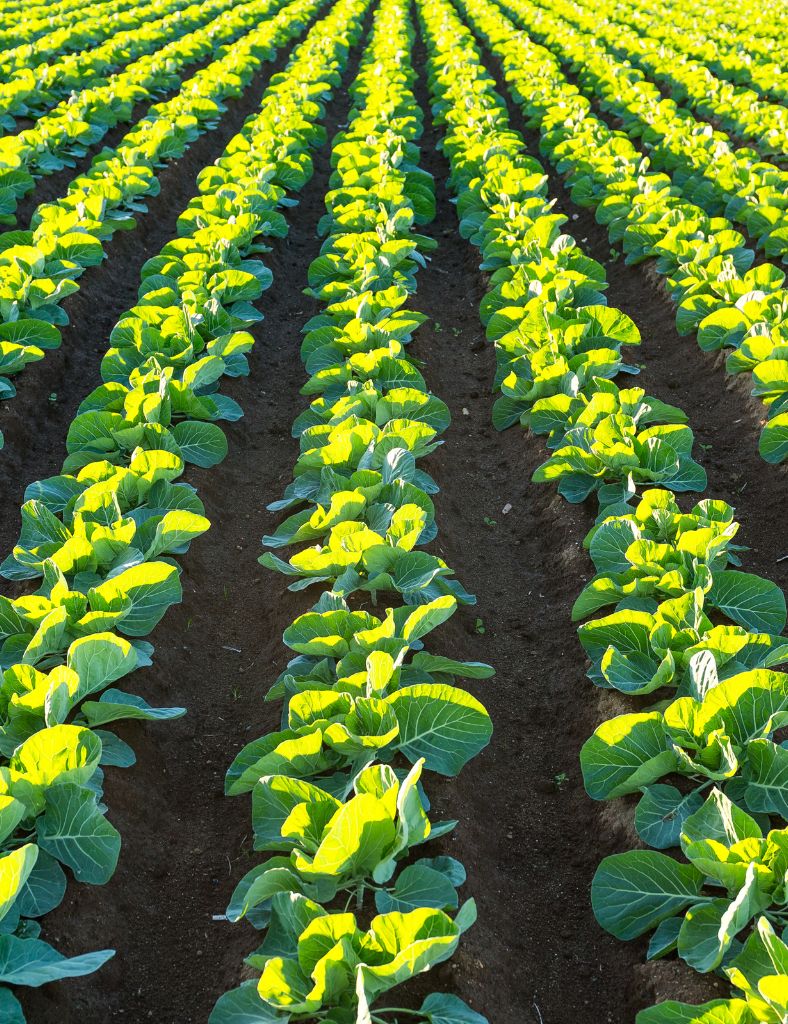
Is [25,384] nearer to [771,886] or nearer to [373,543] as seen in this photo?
[373,543]

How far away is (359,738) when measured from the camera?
338 centimetres

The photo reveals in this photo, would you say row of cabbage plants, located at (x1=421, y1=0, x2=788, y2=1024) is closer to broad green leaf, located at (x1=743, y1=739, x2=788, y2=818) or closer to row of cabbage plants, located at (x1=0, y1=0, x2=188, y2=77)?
broad green leaf, located at (x1=743, y1=739, x2=788, y2=818)

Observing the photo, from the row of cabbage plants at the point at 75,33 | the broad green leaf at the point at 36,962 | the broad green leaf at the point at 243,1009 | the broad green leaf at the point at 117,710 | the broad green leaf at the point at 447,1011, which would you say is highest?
the row of cabbage plants at the point at 75,33

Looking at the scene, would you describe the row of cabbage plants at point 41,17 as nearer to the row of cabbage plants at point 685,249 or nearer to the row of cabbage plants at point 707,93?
the row of cabbage plants at point 685,249

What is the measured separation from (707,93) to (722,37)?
161 inches

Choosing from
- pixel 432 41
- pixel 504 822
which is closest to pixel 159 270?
pixel 504 822

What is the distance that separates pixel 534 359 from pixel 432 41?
14.6 metres

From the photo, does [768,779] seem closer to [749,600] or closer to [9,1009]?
[749,600]

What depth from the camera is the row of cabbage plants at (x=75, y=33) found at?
49.1 feet

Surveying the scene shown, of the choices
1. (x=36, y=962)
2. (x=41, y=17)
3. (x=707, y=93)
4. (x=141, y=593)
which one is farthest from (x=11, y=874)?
(x=41, y=17)

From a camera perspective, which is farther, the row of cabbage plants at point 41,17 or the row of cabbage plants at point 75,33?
the row of cabbage plants at point 41,17

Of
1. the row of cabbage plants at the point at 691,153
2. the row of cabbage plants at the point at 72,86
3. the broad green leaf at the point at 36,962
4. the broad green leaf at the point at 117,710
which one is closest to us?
the broad green leaf at the point at 36,962

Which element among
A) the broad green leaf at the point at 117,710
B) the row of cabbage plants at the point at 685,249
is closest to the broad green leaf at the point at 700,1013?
the broad green leaf at the point at 117,710

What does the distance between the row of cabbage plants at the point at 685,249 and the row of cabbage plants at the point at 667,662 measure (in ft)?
2.37
